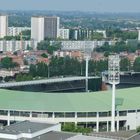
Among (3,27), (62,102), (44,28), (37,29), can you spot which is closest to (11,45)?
(37,29)

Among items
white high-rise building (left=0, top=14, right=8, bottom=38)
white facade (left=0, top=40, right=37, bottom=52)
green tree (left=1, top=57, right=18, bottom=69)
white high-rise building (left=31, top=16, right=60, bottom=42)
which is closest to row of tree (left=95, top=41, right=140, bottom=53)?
white facade (left=0, top=40, right=37, bottom=52)

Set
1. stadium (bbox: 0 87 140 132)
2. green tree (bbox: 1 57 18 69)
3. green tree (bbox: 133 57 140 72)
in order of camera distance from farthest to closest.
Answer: green tree (bbox: 1 57 18 69), green tree (bbox: 133 57 140 72), stadium (bbox: 0 87 140 132)

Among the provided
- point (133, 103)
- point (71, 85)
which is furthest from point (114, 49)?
point (133, 103)

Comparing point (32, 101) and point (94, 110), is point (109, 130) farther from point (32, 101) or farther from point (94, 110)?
point (32, 101)

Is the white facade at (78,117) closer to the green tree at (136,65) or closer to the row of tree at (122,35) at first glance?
the green tree at (136,65)

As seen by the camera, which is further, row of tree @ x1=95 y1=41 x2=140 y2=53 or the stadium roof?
row of tree @ x1=95 y1=41 x2=140 y2=53

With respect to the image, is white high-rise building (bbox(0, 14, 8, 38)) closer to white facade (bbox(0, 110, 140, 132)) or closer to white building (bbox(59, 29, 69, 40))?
white building (bbox(59, 29, 69, 40))
